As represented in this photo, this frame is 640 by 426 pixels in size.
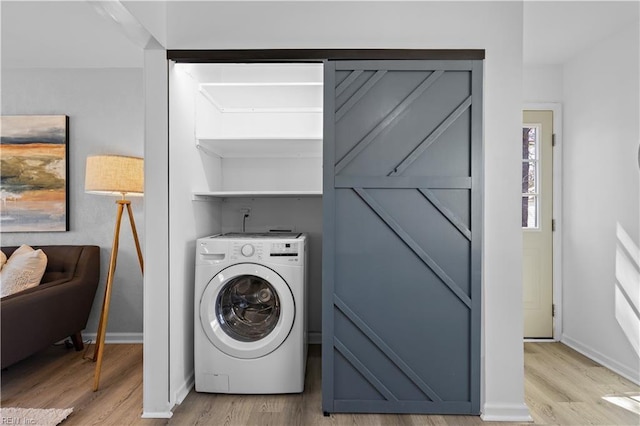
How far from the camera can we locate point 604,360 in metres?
3.15

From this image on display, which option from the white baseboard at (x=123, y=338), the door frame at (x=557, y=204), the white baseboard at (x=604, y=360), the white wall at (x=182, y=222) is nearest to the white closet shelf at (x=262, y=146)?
the white wall at (x=182, y=222)

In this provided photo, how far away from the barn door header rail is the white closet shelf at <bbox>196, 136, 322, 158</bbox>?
57 cm

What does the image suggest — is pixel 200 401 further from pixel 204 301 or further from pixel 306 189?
pixel 306 189

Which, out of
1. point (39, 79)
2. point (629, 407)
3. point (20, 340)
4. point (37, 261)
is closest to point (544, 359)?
point (629, 407)

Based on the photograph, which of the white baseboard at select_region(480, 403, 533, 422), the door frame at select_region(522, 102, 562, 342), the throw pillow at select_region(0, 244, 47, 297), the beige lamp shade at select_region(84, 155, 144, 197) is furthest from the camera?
the door frame at select_region(522, 102, 562, 342)

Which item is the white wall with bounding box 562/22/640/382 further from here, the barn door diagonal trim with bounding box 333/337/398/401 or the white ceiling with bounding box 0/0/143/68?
the white ceiling with bounding box 0/0/143/68

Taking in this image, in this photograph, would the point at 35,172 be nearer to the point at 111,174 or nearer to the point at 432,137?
the point at 111,174

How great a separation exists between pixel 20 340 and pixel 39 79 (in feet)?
7.30

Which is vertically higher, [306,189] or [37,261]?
[306,189]

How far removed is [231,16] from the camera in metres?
2.37

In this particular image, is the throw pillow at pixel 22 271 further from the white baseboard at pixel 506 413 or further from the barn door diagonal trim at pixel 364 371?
the white baseboard at pixel 506 413

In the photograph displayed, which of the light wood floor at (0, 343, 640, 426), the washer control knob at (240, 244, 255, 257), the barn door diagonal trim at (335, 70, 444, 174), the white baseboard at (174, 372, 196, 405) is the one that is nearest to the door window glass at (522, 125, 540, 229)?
the light wood floor at (0, 343, 640, 426)

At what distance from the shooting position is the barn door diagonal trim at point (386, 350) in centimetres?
235

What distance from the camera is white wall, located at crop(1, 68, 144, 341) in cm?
357
